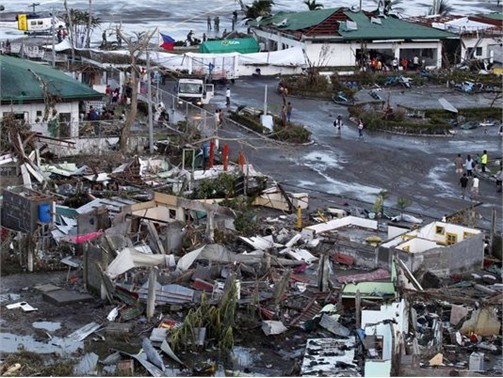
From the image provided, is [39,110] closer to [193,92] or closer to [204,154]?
[204,154]

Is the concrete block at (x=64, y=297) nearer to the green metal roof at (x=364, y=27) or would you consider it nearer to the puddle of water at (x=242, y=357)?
the puddle of water at (x=242, y=357)

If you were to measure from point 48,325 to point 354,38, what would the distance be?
33731 millimetres

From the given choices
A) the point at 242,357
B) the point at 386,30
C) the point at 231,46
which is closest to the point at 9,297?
the point at 242,357

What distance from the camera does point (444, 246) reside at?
83.3 ft

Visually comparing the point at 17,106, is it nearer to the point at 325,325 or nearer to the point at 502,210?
the point at 502,210

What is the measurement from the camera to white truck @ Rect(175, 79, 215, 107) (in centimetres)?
4397

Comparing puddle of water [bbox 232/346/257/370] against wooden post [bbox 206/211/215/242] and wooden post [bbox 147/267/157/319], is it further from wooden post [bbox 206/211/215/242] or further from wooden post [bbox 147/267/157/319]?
wooden post [bbox 206/211/215/242]

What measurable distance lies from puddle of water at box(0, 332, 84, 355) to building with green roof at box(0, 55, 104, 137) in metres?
14.6

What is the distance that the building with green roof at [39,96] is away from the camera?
118ft

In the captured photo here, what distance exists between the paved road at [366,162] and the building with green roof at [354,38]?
27.9 ft

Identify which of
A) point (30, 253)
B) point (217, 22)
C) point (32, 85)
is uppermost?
point (32, 85)

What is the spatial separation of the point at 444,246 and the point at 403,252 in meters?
1.01

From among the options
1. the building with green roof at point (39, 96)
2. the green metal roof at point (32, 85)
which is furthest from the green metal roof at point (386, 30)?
the building with green roof at point (39, 96)

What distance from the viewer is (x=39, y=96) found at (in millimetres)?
36156
